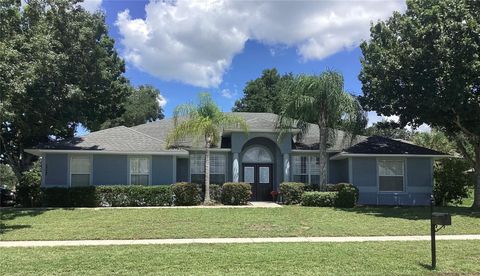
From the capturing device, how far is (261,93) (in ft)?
152

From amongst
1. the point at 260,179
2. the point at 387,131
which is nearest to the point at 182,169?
the point at 260,179

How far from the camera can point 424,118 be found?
67.2 feet

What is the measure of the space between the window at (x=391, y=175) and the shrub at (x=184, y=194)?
32.0 feet

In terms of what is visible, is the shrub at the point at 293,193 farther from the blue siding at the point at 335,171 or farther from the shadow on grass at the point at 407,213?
the blue siding at the point at 335,171

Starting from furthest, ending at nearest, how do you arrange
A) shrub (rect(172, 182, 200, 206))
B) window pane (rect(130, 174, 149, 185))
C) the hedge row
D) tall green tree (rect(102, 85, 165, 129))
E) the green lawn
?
tall green tree (rect(102, 85, 165, 129)) < window pane (rect(130, 174, 149, 185)) < shrub (rect(172, 182, 200, 206)) < the hedge row < the green lawn

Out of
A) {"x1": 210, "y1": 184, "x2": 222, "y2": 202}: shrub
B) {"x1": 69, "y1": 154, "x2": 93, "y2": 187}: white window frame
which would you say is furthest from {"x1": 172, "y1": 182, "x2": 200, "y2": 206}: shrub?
{"x1": 69, "y1": 154, "x2": 93, "y2": 187}: white window frame

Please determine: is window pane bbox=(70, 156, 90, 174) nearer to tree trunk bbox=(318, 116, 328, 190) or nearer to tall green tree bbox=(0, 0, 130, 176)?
tall green tree bbox=(0, 0, 130, 176)

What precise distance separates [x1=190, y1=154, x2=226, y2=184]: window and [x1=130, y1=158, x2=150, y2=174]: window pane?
2.58 meters

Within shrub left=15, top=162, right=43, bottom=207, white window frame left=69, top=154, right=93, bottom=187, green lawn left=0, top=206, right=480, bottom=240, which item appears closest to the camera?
green lawn left=0, top=206, right=480, bottom=240

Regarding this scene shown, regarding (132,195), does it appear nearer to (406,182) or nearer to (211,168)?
(211,168)

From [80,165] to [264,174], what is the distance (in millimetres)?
9777

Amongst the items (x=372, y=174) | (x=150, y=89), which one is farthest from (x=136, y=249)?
(x=150, y=89)

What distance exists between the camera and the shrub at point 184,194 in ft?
75.1

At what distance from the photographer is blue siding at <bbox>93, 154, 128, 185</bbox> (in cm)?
2411
